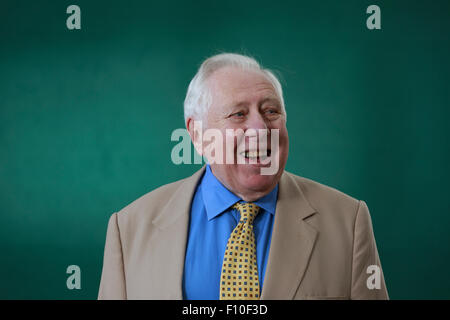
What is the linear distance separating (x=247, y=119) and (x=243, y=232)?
Answer: 359 millimetres

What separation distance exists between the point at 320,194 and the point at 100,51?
7.59 ft

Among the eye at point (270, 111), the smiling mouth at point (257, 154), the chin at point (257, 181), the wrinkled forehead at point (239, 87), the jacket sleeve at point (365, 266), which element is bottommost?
the jacket sleeve at point (365, 266)

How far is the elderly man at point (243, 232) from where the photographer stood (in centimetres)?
138

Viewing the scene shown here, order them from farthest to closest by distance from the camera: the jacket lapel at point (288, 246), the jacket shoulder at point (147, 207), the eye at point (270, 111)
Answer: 1. the jacket shoulder at point (147, 207)
2. the eye at point (270, 111)
3. the jacket lapel at point (288, 246)

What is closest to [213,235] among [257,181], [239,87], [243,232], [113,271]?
[243,232]

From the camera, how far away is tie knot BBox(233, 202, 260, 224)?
4.74 feet

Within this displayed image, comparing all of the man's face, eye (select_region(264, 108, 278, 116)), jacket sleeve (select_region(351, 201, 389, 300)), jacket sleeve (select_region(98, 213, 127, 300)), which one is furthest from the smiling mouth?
jacket sleeve (select_region(98, 213, 127, 300))

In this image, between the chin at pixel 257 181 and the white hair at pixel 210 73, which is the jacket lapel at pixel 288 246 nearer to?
the chin at pixel 257 181

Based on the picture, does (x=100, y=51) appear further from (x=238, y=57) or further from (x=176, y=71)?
(x=238, y=57)

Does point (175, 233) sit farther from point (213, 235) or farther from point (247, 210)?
point (247, 210)

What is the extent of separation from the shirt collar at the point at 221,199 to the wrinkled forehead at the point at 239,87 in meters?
0.28

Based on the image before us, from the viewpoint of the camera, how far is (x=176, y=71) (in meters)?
3.31

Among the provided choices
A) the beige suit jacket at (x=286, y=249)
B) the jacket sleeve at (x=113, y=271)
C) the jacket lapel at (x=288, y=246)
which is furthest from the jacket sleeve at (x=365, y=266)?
the jacket sleeve at (x=113, y=271)
